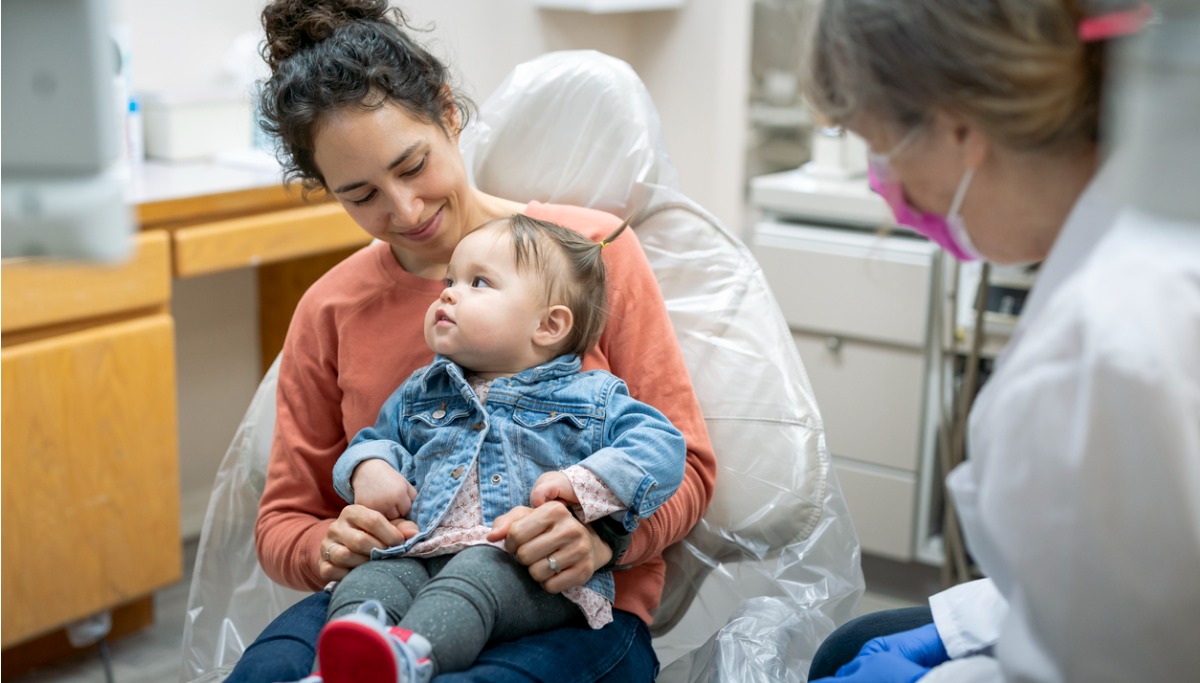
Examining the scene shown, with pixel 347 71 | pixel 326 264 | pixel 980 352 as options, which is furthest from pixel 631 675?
pixel 326 264

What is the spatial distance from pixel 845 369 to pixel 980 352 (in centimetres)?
30

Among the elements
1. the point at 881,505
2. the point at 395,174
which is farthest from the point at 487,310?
the point at 881,505

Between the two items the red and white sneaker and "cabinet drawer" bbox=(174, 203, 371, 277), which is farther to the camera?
"cabinet drawer" bbox=(174, 203, 371, 277)

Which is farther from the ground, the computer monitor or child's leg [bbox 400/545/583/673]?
the computer monitor

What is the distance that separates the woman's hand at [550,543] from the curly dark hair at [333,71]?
0.46 m

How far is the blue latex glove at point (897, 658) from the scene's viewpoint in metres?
0.98

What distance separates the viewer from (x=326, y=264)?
2.61 m

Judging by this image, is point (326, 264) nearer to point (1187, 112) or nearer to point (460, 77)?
point (460, 77)

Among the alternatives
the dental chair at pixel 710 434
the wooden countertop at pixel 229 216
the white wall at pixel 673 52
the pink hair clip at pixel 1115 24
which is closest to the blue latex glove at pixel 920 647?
the dental chair at pixel 710 434

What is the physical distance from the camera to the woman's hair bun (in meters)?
1.26

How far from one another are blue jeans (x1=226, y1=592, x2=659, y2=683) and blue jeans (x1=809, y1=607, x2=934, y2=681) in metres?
0.18

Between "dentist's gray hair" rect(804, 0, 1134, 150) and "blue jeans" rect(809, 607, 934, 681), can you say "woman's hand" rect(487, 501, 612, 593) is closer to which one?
"blue jeans" rect(809, 607, 934, 681)

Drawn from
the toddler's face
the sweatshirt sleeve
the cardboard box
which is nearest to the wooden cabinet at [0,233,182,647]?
the cardboard box

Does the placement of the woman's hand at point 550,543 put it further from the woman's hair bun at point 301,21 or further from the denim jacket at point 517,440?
the woman's hair bun at point 301,21
